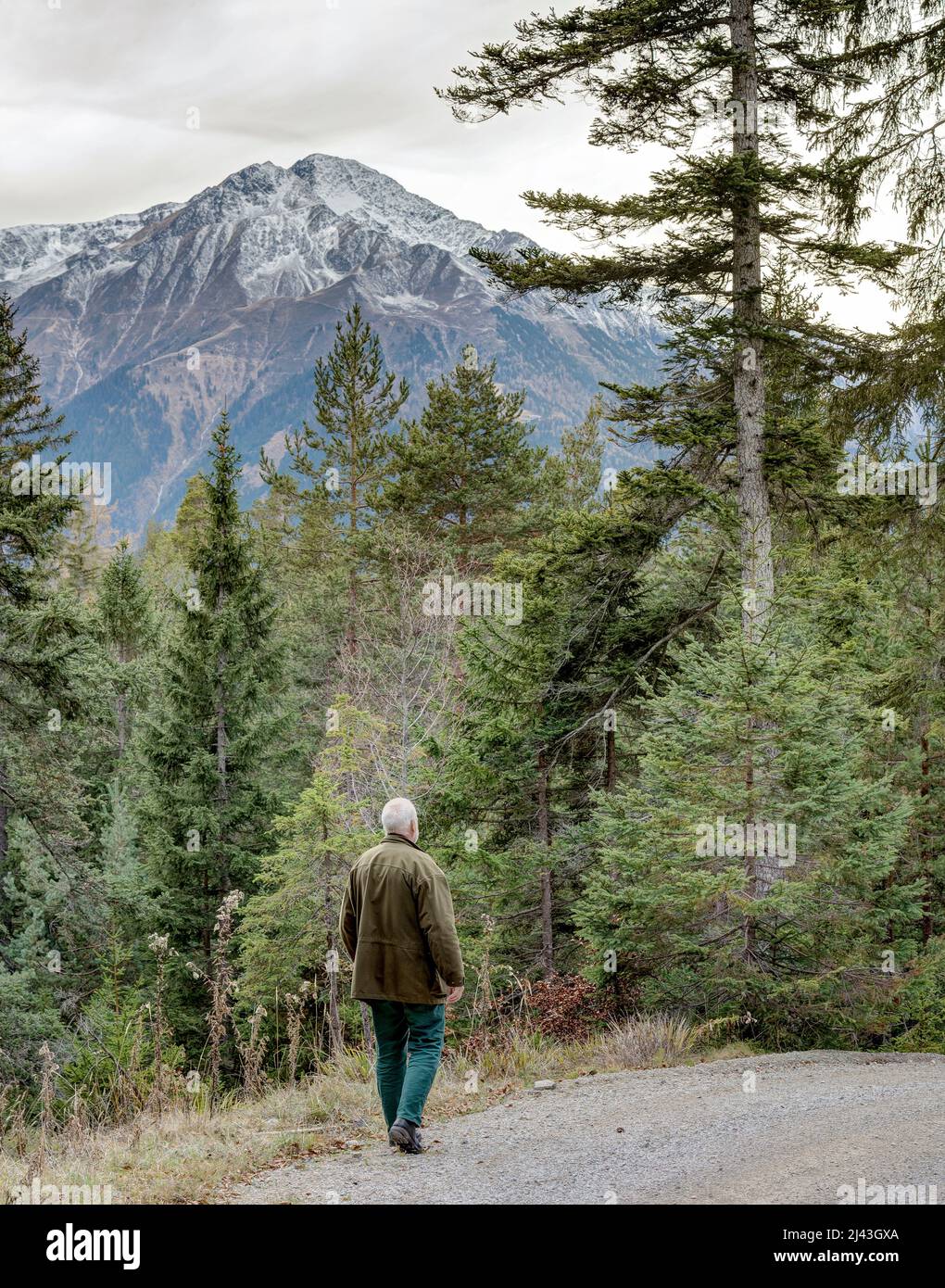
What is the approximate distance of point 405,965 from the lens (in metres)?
5.88

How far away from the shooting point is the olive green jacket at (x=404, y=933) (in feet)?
19.2

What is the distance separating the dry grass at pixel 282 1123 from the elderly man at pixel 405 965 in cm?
57

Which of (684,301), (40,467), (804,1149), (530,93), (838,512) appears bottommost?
(804,1149)

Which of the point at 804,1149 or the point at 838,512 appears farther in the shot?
the point at 838,512

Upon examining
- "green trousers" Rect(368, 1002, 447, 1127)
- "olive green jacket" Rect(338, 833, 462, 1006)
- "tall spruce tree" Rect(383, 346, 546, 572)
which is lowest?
"green trousers" Rect(368, 1002, 447, 1127)

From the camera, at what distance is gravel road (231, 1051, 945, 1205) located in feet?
16.4

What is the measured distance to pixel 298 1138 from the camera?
615cm

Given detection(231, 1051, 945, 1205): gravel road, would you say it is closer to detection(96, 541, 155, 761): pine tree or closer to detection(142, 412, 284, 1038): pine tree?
detection(142, 412, 284, 1038): pine tree

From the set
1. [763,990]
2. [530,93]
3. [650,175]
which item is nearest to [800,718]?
[763,990]

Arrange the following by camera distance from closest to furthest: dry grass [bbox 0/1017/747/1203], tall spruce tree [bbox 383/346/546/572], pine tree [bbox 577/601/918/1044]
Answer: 1. dry grass [bbox 0/1017/747/1203]
2. pine tree [bbox 577/601/918/1044]
3. tall spruce tree [bbox 383/346/546/572]

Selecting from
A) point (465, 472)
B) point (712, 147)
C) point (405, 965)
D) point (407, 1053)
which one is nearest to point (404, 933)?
point (405, 965)

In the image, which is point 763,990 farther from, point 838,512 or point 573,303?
point 573,303

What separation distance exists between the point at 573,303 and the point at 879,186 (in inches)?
164

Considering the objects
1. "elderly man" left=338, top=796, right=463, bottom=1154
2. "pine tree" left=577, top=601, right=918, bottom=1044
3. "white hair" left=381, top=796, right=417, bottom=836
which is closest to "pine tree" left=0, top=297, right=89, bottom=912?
"pine tree" left=577, top=601, right=918, bottom=1044
